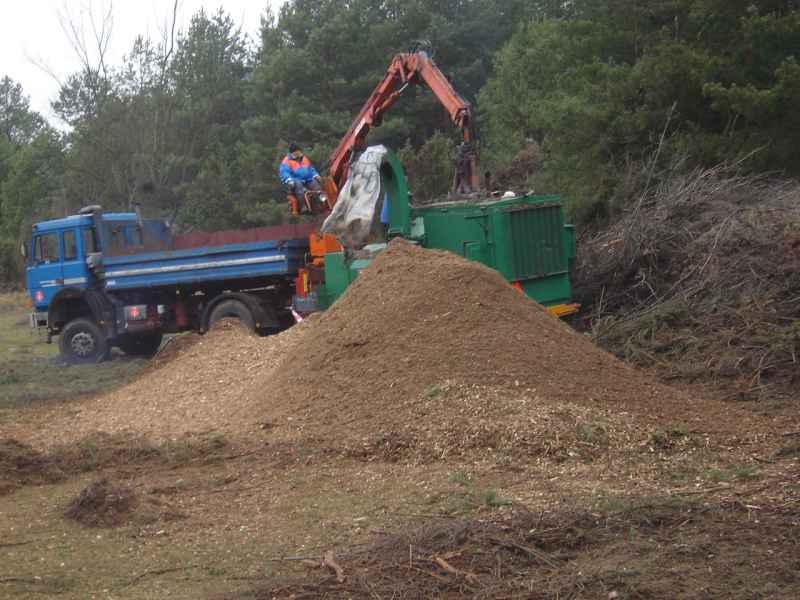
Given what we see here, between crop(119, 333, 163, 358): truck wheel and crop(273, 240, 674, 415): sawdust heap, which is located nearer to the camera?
crop(273, 240, 674, 415): sawdust heap

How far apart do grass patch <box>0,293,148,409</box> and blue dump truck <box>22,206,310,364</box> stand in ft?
2.24

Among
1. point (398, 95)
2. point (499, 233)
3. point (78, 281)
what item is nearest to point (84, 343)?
point (78, 281)

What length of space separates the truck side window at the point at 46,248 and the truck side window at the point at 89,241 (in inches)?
24.6

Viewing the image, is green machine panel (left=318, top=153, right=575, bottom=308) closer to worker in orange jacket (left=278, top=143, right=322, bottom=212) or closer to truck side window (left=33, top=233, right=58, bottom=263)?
worker in orange jacket (left=278, top=143, right=322, bottom=212)

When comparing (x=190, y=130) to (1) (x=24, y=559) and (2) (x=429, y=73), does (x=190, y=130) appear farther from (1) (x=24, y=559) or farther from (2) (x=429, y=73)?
(1) (x=24, y=559)

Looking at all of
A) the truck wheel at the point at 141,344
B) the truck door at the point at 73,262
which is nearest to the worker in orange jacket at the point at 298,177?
the truck wheel at the point at 141,344

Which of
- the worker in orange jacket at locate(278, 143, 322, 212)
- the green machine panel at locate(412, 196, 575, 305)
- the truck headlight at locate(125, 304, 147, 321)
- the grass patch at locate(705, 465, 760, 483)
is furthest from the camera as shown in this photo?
the truck headlight at locate(125, 304, 147, 321)

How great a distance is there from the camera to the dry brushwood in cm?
1249

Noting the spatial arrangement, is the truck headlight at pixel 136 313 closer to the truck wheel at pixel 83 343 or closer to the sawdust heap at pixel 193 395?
the truck wheel at pixel 83 343

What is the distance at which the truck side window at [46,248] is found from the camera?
21109 mm

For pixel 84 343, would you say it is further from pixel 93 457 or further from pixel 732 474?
pixel 732 474

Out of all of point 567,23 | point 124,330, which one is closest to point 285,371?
point 124,330

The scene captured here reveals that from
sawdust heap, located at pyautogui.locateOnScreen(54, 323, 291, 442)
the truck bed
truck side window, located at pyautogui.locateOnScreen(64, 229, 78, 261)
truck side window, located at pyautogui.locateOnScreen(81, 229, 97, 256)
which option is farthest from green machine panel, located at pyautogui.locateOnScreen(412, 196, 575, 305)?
truck side window, located at pyautogui.locateOnScreen(64, 229, 78, 261)

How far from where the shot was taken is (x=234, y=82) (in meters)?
47.9
